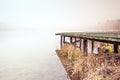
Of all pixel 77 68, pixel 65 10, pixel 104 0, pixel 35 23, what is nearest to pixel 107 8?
pixel 104 0

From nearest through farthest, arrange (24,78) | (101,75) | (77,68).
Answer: (101,75), (77,68), (24,78)

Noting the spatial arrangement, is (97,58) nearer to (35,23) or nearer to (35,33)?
(35,23)

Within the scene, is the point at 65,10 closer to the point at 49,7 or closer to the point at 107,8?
the point at 49,7

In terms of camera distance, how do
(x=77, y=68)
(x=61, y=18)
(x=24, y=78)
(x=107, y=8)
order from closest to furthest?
(x=77, y=68) < (x=24, y=78) < (x=107, y=8) < (x=61, y=18)

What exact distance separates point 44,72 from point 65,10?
11.6m

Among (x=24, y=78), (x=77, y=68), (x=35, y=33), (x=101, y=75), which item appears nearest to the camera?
(x=101, y=75)

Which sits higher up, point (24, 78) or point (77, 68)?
point (77, 68)

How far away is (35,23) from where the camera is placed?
67.4ft

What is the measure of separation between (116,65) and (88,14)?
16369 millimetres

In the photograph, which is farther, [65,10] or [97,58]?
[65,10]

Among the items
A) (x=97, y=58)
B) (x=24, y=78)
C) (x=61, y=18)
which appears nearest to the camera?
(x=97, y=58)

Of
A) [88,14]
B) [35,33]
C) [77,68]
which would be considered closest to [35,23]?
[88,14]

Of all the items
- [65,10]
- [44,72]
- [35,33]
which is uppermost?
[65,10]

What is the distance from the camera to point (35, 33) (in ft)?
144
